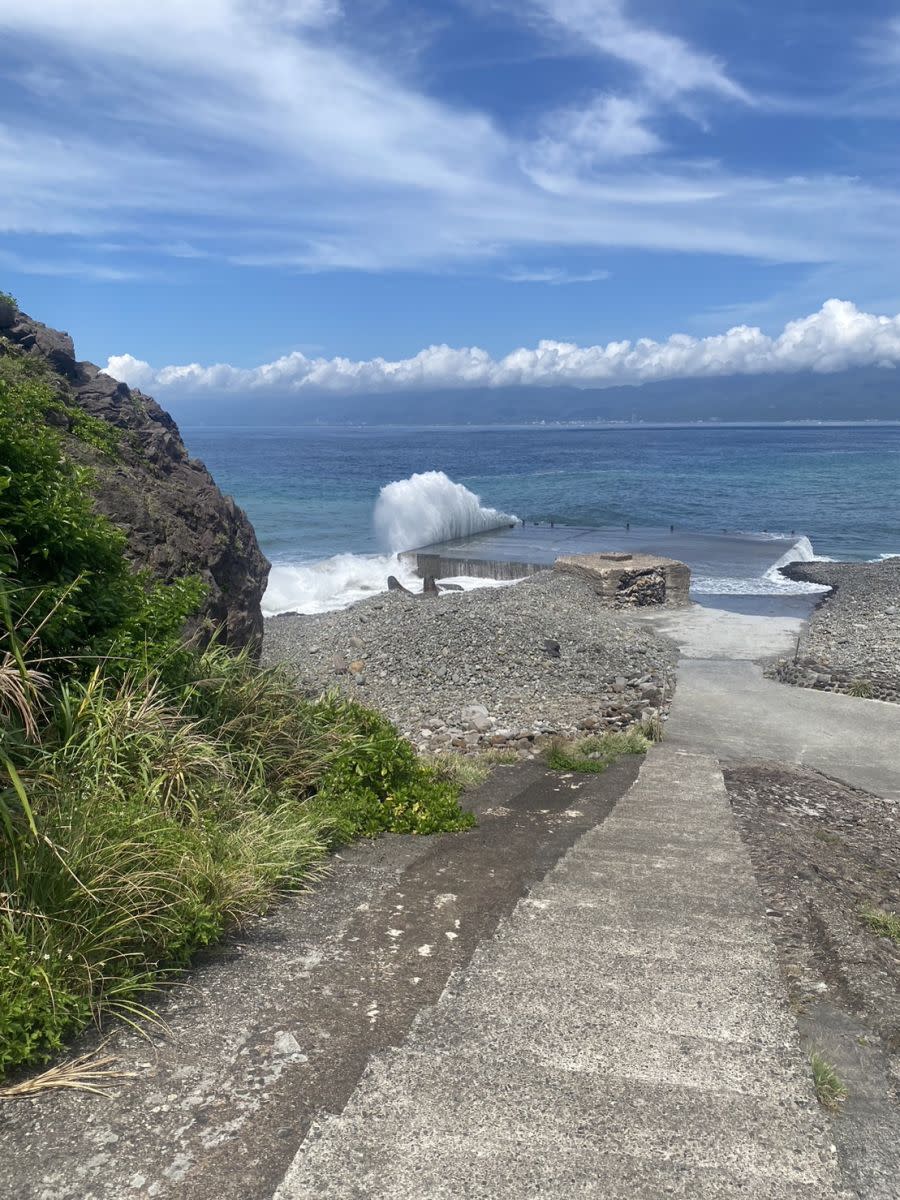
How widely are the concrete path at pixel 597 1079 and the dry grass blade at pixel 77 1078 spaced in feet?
2.27

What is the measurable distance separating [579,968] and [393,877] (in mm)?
1345

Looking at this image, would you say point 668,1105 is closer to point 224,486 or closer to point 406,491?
point 406,491

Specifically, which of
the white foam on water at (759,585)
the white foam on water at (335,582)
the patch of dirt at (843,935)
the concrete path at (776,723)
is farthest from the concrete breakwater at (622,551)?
the patch of dirt at (843,935)

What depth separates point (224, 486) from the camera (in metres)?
64.1

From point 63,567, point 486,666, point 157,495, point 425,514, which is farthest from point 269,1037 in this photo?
point 425,514

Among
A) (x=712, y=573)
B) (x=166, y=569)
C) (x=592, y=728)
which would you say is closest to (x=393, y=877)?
(x=166, y=569)

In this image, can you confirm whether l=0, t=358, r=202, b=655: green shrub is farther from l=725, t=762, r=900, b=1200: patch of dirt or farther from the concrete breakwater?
the concrete breakwater

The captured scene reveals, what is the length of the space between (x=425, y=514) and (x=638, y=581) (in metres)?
17.7

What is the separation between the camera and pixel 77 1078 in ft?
9.73

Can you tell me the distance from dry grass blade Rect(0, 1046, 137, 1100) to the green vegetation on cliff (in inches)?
3.0

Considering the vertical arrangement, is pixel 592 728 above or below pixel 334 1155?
below

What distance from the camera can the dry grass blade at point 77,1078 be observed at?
2877 mm

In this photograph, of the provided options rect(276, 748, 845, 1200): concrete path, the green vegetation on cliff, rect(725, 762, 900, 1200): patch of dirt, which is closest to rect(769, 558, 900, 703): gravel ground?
rect(725, 762, 900, 1200): patch of dirt

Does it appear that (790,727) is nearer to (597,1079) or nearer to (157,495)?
(157,495)
